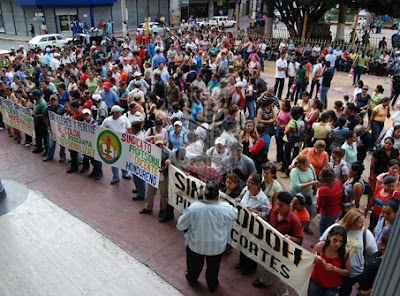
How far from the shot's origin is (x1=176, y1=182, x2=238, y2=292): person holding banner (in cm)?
434

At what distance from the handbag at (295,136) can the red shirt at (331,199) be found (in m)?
2.49

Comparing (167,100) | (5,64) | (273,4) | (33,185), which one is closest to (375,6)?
(273,4)

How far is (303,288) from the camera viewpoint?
427 centimetres

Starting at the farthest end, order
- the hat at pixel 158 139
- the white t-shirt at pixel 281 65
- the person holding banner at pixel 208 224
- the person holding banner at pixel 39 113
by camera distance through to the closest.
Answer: the white t-shirt at pixel 281 65 < the person holding banner at pixel 39 113 < the hat at pixel 158 139 < the person holding banner at pixel 208 224

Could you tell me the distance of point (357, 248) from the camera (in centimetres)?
401

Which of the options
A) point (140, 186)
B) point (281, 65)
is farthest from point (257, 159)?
point (281, 65)

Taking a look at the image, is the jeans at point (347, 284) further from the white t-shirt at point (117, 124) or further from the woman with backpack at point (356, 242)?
the white t-shirt at point (117, 124)

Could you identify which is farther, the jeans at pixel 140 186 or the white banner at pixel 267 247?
the jeans at pixel 140 186

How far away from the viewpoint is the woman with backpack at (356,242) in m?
3.97

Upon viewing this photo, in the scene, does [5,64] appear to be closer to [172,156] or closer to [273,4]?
[172,156]

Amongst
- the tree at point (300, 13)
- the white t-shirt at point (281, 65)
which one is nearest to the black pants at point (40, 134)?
the white t-shirt at point (281, 65)

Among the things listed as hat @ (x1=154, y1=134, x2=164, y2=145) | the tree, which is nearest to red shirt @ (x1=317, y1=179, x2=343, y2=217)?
hat @ (x1=154, y1=134, x2=164, y2=145)

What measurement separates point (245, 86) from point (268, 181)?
5383 mm

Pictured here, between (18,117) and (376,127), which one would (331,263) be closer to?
(376,127)
